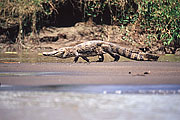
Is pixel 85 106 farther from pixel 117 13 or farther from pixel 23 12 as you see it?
pixel 23 12

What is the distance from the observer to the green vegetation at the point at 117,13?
44.2ft

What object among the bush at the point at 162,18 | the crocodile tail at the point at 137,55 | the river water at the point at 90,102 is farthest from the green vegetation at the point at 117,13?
the river water at the point at 90,102

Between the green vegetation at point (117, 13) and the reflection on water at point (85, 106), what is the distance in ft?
32.1

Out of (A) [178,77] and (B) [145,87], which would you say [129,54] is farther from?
(B) [145,87]

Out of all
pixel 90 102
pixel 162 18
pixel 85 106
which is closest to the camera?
pixel 85 106

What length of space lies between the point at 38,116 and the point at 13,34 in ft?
40.1

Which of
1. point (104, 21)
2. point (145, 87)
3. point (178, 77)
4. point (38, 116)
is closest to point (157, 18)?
point (104, 21)

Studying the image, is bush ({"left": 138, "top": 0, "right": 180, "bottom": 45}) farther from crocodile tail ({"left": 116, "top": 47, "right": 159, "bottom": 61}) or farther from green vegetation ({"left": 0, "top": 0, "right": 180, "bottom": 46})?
crocodile tail ({"left": 116, "top": 47, "right": 159, "bottom": 61})

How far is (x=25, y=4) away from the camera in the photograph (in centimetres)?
1435

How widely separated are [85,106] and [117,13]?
1126 centimetres

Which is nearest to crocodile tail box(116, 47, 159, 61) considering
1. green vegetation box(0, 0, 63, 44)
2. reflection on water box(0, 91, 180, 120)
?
green vegetation box(0, 0, 63, 44)

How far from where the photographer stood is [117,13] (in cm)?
1438

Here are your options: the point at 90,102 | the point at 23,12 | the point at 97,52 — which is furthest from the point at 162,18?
the point at 90,102

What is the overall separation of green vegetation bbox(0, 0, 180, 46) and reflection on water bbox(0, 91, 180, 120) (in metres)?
9.77
